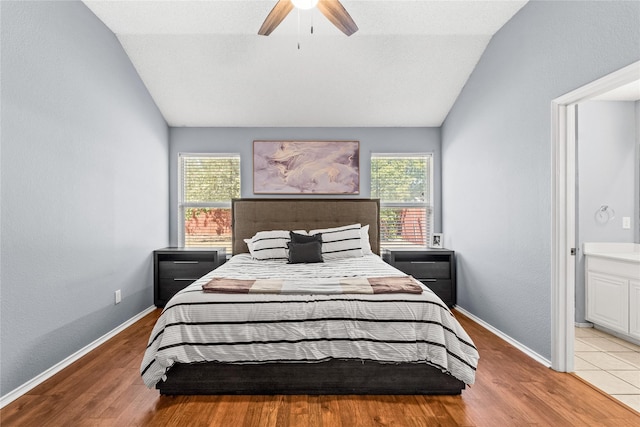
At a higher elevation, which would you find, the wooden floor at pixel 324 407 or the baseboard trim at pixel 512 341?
the baseboard trim at pixel 512 341

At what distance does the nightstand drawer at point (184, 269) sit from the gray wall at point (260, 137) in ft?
1.90

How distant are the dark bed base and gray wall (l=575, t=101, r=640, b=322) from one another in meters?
2.34

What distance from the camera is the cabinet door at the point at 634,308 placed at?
2877 millimetres

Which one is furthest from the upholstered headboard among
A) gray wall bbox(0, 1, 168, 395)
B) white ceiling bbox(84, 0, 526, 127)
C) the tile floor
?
the tile floor

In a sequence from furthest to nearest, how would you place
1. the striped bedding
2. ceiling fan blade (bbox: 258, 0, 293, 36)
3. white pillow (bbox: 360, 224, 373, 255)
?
white pillow (bbox: 360, 224, 373, 255)
ceiling fan blade (bbox: 258, 0, 293, 36)
the striped bedding

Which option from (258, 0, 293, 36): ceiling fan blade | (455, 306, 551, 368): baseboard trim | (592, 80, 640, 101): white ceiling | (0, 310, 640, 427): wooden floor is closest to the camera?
(0, 310, 640, 427): wooden floor

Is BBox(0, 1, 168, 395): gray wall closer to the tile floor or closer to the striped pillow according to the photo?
the striped pillow

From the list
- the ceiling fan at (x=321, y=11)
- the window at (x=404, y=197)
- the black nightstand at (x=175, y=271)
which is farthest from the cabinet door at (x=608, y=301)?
the black nightstand at (x=175, y=271)

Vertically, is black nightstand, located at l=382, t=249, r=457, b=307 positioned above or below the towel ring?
below

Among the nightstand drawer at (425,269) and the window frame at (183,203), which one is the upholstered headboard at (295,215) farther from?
the nightstand drawer at (425,269)

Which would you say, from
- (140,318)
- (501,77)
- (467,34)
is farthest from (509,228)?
(140,318)

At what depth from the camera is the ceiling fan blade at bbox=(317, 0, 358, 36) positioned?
7.43 ft

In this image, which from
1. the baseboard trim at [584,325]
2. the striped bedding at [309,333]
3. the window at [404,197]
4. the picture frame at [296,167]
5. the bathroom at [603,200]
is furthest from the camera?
the window at [404,197]

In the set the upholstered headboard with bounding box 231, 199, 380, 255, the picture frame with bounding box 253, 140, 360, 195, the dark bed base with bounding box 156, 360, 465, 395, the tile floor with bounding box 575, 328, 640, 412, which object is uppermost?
the picture frame with bounding box 253, 140, 360, 195
